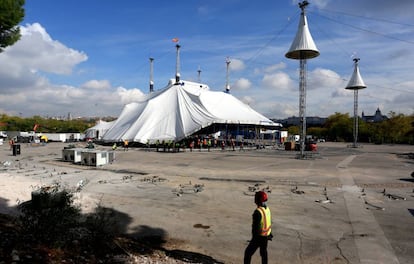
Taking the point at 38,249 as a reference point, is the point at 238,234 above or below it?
below

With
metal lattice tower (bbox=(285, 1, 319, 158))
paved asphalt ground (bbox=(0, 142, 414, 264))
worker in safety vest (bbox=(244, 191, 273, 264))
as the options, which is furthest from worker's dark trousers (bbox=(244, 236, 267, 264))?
metal lattice tower (bbox=(285, 1, 319, 158))

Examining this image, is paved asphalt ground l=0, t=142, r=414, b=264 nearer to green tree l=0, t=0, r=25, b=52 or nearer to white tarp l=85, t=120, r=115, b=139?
green tree l=0, t=0, r=25, b=52

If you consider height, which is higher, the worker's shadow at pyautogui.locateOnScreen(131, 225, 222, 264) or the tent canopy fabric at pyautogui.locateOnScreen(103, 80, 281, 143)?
the tent canopy fabric at pyautogui.locateOnScreen(103, 80, 281, 143)

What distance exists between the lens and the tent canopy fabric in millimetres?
42500

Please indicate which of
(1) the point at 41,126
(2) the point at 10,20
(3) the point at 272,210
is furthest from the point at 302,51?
(1) the point at 41,126

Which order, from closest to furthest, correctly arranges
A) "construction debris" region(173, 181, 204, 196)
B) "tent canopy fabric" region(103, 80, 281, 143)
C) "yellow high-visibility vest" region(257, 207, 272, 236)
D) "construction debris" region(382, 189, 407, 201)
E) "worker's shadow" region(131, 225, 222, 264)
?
"yellow high-visibility vest" region(257, 207, 272, 236), "worker's shadow" region(131, 225, 222, 264), "construction debris" region(382, 189, 407, 201), "construction debris" region(173, 181, 204, 196), "tent canopy fabric" region(103, 80, 281, 143)

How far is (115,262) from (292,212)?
5920 mm

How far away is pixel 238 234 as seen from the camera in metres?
7.25

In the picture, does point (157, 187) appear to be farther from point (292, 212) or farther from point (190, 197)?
point (292, 212)

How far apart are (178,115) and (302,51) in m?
21.8

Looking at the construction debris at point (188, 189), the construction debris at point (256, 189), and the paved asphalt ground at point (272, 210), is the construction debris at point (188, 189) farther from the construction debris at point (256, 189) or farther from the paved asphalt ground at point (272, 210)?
the construction debris at point (256, 189)

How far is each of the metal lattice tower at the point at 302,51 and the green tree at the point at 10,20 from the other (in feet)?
79.2

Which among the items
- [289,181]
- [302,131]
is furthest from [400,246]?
[302,131]

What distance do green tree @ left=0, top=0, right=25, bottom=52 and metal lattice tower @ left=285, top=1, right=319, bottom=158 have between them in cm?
2415
